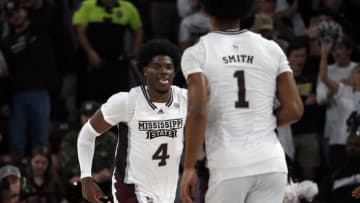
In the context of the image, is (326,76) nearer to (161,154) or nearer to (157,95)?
(157,95)

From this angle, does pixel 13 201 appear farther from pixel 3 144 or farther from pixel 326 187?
pixel 326 187

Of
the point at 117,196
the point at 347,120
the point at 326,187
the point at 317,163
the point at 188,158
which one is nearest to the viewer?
the point at 188,158

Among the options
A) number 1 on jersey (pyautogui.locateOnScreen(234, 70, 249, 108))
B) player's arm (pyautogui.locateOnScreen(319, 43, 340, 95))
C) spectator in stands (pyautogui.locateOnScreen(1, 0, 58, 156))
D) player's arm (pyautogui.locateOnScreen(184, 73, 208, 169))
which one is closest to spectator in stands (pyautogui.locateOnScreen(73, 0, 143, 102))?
spectator in stands (pyautogui.locateOnScreen(1, 0, 58, 156))

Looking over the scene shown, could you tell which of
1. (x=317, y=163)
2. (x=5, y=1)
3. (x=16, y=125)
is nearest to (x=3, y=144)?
(x=16, y=125)

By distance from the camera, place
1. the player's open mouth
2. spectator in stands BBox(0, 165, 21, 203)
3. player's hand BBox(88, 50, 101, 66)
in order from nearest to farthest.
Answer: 1. the player's open mouth
2. spectator in stands BBox(0, 165, 21, 203)
3. player's hand BBox(88, 50, 101, 66)

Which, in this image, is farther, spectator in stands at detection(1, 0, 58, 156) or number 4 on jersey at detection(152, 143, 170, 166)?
spectator in stands at detection(1, 0, 58, 156)

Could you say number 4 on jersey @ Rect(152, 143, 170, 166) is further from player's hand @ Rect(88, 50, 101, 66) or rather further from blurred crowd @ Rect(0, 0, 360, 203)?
player's hand @ Rect(88, 50, 101, 66)

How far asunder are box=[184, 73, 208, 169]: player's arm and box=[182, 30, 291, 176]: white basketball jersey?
110 mm

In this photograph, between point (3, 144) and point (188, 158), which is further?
point (3, 144)

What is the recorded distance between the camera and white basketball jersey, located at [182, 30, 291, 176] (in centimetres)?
466

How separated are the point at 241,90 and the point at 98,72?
6.02 metres

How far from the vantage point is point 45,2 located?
10.8 m

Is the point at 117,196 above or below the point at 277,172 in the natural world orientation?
below

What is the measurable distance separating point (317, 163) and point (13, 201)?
11.2ft
